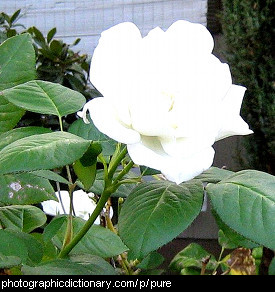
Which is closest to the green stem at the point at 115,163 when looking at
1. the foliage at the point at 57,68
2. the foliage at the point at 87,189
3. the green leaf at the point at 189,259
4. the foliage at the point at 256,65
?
the foliage at the point at 87,189

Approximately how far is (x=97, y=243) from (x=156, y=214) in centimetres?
24

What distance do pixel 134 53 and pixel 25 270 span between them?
0.99 feet

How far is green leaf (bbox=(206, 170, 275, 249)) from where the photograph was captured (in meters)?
0.53

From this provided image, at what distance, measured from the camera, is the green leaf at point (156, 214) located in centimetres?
55

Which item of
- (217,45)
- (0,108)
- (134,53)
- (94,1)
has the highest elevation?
(134,53)

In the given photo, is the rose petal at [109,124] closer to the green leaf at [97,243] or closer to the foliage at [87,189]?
the foliage at [87,189]

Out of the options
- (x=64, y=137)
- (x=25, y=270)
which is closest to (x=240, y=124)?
(x=64, y=137)

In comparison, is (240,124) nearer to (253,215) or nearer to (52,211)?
(253,215)

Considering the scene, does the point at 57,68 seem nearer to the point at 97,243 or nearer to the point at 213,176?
the point at 97,243

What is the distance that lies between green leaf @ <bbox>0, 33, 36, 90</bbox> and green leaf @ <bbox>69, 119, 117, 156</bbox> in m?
0.11

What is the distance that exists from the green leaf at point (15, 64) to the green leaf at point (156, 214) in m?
0.28

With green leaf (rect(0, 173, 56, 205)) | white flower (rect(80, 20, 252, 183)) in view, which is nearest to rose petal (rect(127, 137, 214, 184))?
white flower (rect(80, 20, 252, 183))

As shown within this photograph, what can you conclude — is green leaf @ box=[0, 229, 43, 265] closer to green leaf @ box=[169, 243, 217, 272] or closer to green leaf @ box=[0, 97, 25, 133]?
green leaf @ box=[0, 97, 25, 133]
